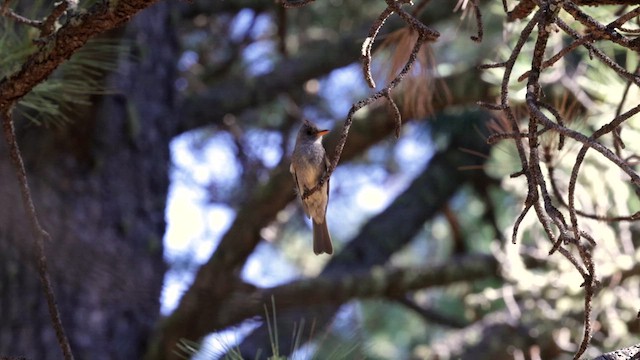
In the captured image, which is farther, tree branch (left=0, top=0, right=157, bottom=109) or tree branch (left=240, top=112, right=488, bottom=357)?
tree branch (left=240, top=112, right=488, bottom=357)

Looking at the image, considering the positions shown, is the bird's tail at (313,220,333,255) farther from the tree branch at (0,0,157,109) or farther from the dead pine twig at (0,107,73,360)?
the tree branch at (0,0,157,109)

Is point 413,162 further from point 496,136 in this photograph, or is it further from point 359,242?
point 496,136

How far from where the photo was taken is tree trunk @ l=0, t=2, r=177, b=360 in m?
3.21

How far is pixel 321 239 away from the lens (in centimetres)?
337

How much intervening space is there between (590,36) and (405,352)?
17.5 ft

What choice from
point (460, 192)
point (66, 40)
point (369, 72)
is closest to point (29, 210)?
point (66, 40)

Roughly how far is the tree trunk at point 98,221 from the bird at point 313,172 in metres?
0.63

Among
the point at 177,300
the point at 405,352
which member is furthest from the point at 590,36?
the point at 405,352

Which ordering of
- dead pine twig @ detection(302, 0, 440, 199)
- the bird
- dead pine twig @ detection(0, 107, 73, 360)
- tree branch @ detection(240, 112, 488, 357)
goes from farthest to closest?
tree branch @ detection(240, 112, 488, 357)
the bird
dead pine twig @ detection(0, 107, 73, 360)
dead pine twig @ detection(302, 0, 440, 199)

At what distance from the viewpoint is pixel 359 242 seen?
4.46 meters

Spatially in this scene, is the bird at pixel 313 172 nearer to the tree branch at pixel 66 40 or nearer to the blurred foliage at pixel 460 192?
the blurred foliage at pixel 460 192

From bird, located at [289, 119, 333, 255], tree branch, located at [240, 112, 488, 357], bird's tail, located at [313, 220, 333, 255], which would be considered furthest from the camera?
tree branch, located at [240, 112, 488, 357]

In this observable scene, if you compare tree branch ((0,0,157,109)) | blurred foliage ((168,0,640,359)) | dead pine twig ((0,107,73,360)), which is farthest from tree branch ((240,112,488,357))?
tree branch ((0,0,157,109))

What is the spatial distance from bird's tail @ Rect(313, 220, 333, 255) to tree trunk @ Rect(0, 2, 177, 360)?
24.4 inches
